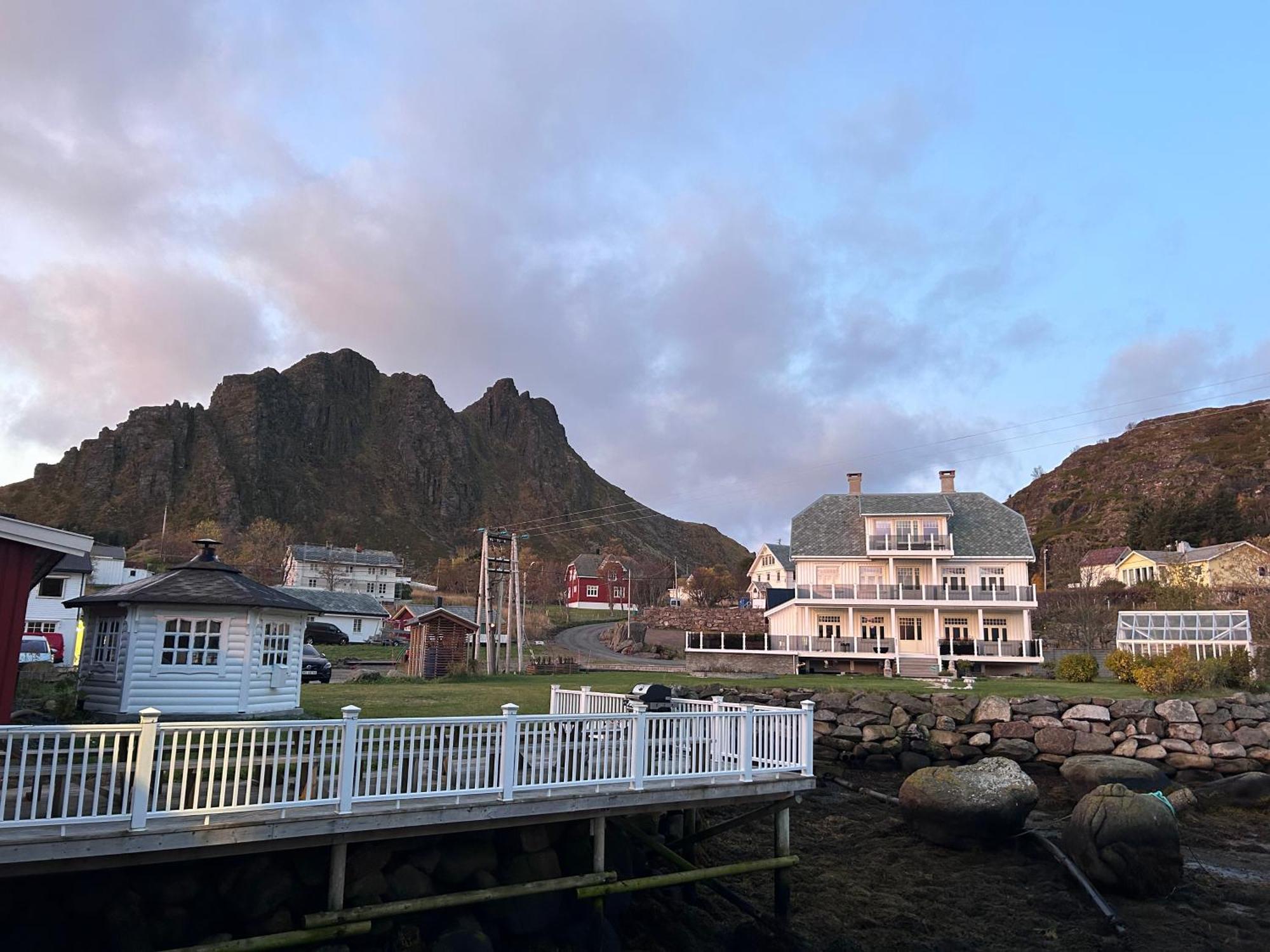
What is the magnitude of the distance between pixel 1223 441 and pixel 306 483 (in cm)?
18022

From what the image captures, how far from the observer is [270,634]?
17375mm

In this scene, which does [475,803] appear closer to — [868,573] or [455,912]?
[455,912]

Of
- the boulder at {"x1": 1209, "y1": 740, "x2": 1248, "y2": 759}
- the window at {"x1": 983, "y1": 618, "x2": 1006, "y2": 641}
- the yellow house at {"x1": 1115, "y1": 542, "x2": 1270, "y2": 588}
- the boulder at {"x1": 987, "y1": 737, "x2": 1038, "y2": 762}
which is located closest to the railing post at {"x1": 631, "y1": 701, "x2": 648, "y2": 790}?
the boulder at {"x1": 987, "y1": 737, "x2": 1038, "y2": 762}

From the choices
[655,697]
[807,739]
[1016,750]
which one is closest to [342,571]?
[1016,750]

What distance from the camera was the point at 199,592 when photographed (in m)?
16.4

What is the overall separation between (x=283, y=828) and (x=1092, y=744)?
23.6 meters

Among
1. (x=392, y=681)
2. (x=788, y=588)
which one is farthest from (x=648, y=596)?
(x=392, y=681)

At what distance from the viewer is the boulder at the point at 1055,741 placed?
24359 mm

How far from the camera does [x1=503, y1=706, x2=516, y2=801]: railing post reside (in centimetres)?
973

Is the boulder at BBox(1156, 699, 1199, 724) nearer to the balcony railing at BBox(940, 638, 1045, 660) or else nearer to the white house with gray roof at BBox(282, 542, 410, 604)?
the balcony railing at BBox(940, 638, 1045, 660)

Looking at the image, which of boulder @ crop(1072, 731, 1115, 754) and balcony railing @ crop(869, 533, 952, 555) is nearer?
boulder @ crop(1072, 731, 1115, 754)

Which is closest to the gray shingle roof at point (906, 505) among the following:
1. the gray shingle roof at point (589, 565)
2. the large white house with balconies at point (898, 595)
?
the large white house with balconies at point (898, 595)

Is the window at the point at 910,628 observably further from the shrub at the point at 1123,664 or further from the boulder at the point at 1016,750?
the boulder at the point at 1016,750

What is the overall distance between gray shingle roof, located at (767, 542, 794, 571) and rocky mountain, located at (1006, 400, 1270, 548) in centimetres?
4810
